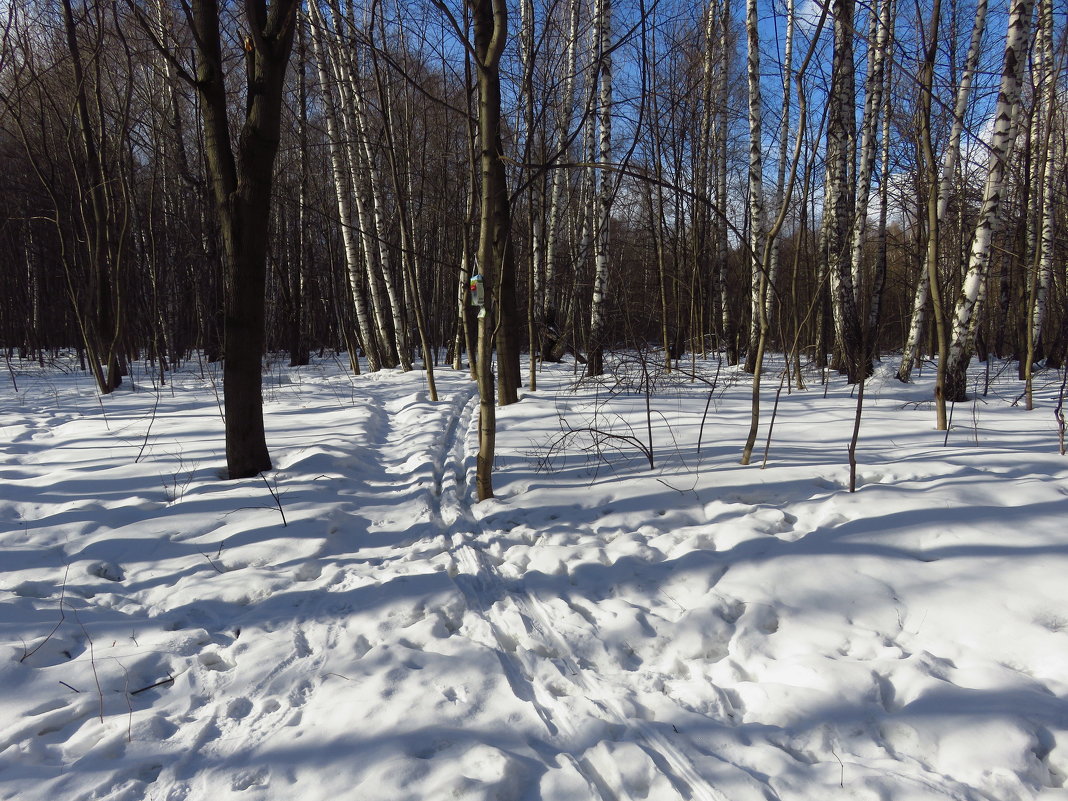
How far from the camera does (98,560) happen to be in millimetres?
3521

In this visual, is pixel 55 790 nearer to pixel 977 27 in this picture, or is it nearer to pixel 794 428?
pixel 794 428

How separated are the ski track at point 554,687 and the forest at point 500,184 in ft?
4.11

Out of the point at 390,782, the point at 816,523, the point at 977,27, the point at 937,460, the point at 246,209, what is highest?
the point at 977,27

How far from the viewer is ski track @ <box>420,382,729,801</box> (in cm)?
192

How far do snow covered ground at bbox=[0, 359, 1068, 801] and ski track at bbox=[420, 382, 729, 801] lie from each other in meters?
0.01

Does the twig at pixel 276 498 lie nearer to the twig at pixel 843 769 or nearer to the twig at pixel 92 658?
the twig at pixel 92 658

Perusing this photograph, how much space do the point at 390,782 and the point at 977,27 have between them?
13.6m

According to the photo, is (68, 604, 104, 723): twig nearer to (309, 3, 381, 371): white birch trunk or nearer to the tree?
the tree

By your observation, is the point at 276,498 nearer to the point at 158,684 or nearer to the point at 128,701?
the point at 158,684

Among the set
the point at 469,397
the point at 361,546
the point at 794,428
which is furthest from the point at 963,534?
the point at 469,397

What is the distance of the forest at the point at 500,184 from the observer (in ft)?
14.8

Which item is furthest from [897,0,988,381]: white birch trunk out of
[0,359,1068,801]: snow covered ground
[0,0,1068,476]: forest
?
[0,359,1068,801]: snow covered ground

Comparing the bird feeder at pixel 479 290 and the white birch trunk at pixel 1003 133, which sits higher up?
the white birch trunk at pixel 1003 133

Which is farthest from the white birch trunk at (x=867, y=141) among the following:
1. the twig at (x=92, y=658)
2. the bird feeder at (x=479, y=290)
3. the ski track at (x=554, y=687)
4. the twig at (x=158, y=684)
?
the twig at (x=92, y=658)
